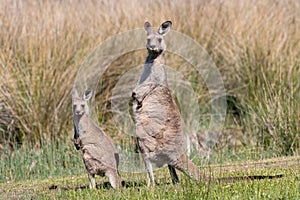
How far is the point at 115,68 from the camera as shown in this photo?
1184 centimetres

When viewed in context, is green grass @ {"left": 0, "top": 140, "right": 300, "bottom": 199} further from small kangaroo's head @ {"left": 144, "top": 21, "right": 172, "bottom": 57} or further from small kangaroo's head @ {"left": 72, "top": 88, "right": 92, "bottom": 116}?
small kangaroo's head @ {"left": 144, "top": 21, "right": 172, "bottom": 57}

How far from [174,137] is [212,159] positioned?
8.35ft

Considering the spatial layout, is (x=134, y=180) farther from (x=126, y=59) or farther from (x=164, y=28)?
(x=126, y=59)

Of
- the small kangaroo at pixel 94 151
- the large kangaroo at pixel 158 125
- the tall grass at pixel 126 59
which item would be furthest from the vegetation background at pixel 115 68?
the large kangaroo at pixel 158 125

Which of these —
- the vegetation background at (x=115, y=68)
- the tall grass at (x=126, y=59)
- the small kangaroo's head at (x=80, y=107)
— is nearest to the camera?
the small kangaroo's head at (x=80, y=107)

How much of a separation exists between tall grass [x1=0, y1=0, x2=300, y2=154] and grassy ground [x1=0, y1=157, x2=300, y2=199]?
232 centimetres

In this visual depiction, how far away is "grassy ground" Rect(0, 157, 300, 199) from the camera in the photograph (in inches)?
227

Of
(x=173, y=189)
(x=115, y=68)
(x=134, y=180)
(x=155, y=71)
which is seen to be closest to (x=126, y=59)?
(x=115, y=68)

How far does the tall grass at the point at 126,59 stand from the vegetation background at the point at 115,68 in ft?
0.06

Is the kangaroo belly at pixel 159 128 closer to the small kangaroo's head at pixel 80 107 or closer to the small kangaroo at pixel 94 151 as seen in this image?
the small kangaroo at pixel 94 151

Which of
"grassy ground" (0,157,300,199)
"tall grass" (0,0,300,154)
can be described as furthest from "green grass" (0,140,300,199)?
"tall grass" (0,0,300,154)

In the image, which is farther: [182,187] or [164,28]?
[164,28]

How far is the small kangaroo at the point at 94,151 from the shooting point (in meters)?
6.74

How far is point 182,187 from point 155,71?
1.37 metres
